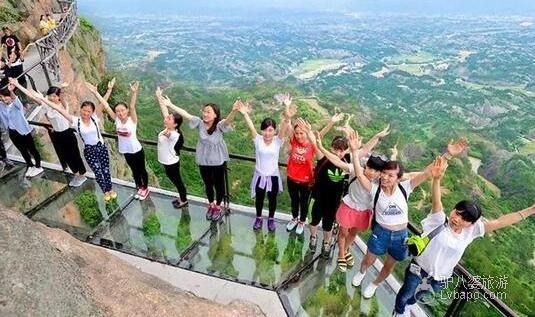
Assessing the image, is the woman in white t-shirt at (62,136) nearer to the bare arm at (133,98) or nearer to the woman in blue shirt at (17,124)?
the woman in blue shirt at (17,124)

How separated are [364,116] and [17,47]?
6332 cm

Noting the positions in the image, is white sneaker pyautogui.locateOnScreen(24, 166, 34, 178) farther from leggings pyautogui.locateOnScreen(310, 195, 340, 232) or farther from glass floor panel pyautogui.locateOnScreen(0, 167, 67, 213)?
leggings pyautogui.locateOnScreen(310, 195, 340, 232)

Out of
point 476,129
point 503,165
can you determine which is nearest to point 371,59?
point 476,129

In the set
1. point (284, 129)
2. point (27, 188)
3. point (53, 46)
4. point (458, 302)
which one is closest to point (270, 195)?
point (284, 129)

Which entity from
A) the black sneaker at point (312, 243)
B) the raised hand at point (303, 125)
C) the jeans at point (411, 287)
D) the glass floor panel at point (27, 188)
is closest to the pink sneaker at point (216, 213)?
the black sneaker at point (312, 243)

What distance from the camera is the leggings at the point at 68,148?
21.2ft

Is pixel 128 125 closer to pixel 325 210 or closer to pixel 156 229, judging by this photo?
pixel 156 229

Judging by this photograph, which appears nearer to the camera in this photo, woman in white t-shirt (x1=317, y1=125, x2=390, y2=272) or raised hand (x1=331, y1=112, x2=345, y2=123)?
woman in white t-shirt (x1=317, y1=125, x2=390, y2=272)

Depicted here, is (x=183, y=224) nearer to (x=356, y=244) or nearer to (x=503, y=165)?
(x=356, y=244)

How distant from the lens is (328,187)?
4895mm

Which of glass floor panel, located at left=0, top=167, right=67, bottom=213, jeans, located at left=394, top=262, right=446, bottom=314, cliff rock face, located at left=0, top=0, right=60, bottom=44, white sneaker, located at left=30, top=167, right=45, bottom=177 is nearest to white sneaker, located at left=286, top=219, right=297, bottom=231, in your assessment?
jeans, located at left=394, top=262, right=446, bottom=314

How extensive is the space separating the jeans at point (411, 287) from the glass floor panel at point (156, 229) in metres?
2.70

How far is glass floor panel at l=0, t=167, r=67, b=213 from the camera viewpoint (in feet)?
21.0

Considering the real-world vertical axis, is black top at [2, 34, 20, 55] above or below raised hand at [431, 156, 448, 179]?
below
